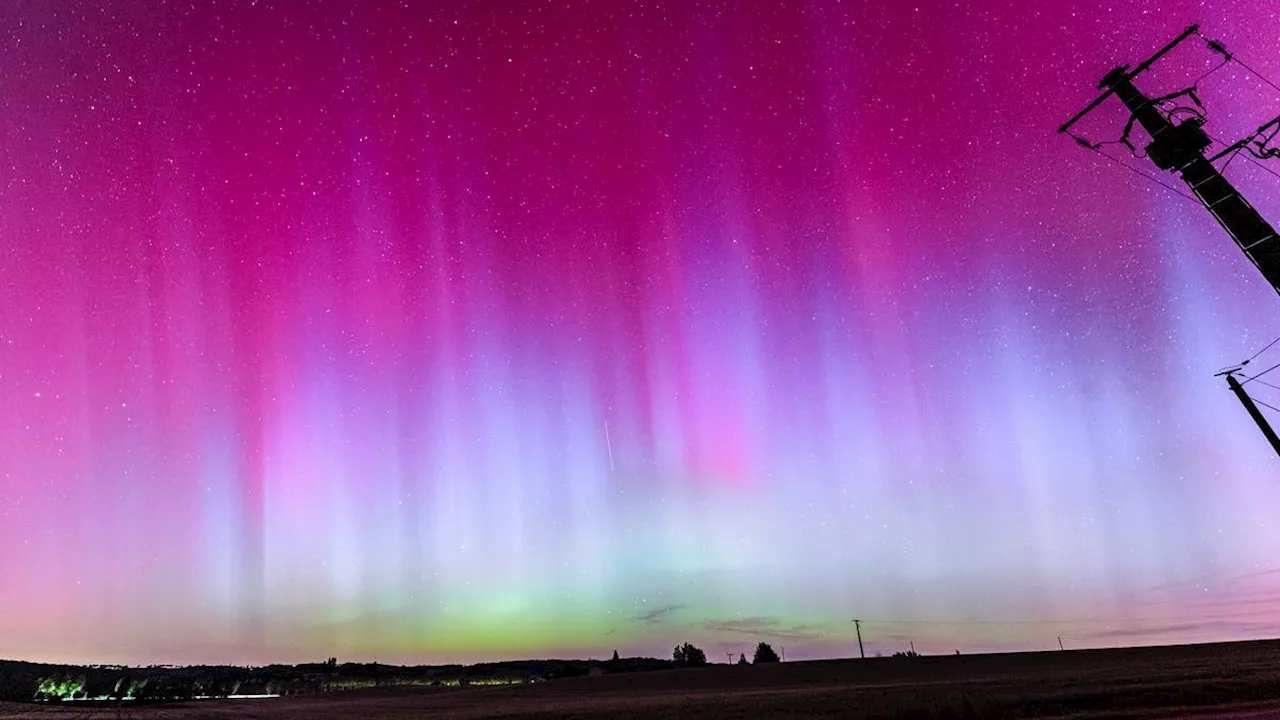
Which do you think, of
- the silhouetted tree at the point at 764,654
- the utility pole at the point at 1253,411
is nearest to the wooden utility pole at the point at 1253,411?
the utility pole at the point at 1253,411

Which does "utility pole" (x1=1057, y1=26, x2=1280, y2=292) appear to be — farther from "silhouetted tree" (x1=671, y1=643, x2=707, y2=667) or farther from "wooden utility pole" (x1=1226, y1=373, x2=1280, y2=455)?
"silhouetted tree" (x1=671, y1=643, x2=707, y2=667)

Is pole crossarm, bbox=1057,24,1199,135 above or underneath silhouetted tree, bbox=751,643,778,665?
above

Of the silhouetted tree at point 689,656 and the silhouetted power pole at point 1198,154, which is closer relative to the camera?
the silhouetted power pole at point 1198,154

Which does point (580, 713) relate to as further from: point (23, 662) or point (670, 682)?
point (23, 662)

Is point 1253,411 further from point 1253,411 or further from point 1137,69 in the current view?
point 1137,69

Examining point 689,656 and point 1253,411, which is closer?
point 1253,411

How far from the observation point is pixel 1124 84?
78.6ft

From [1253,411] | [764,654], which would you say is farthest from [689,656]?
[1253,411]

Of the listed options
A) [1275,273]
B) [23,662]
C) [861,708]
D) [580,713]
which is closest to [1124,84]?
[1275,273]

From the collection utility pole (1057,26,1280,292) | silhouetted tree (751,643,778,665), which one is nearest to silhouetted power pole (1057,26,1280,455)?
utility pole (1057,26,1280,292)

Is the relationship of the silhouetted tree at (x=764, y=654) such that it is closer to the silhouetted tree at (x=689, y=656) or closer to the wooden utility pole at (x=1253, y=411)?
the silhouetted tree at (x=689, y=656)

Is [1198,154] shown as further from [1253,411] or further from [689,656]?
[689,656]

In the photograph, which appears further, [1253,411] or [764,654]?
[764,654]

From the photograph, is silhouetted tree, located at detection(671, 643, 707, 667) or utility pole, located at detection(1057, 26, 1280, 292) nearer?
utility pole, located at detection(1057, 26, 1280, 292)
